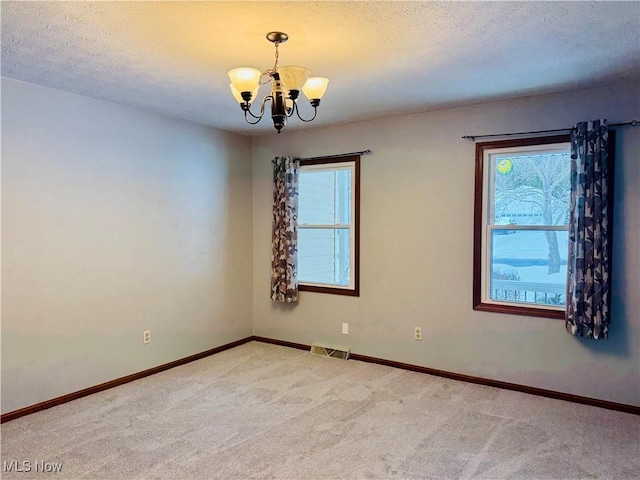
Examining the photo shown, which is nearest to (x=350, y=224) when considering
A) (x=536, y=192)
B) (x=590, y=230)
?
(x=536, y=192)

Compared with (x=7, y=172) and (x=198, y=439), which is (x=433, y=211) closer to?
(x=198, y=439)

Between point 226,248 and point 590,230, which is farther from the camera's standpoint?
point 226,248

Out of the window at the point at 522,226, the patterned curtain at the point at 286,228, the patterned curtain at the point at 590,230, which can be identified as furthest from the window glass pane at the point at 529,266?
the patterned curtain at the point at 286,228

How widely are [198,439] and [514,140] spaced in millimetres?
3284

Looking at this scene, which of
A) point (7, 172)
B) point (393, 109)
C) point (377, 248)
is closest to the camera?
point (7, 172)

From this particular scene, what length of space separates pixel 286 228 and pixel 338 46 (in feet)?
8.28

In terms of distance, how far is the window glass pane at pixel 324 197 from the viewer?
4719 mm

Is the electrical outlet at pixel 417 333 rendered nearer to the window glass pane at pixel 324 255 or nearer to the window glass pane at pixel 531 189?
the window glass pane at pixel 324 255

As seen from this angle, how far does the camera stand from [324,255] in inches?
193

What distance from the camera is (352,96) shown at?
3.60m

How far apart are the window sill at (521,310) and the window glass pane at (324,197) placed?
61.7 inches

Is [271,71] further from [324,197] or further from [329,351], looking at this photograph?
[329,351]

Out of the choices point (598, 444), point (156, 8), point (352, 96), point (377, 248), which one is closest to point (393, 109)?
point (352, 96)

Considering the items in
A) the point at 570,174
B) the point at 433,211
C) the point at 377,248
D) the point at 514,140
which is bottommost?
the point at 377,248
